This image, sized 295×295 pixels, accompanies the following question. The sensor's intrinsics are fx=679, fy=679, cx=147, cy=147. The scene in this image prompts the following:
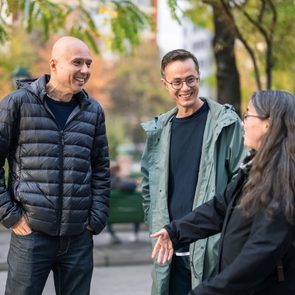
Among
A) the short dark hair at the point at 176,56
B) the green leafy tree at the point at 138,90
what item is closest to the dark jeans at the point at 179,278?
the short dark hair at the point at 176,56

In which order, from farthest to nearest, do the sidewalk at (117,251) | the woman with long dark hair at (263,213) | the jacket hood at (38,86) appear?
the sidewalk at (117,251) → the jacket hood at (38,86) → the woman with long dark hair at (263,213)

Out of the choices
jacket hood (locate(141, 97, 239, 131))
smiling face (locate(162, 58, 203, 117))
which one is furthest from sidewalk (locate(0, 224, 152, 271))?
smiling face (locate(162, 58, 203, 117))

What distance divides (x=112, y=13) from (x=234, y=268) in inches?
237

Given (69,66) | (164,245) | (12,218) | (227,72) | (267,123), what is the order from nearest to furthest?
(267,123) < (164,245) < (12,218) < (69,66) < (227,72)

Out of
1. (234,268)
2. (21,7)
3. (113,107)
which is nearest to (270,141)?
(234,268)

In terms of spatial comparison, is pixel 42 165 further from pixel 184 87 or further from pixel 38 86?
pixel 184 87

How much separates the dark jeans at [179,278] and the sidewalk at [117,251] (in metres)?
5.46

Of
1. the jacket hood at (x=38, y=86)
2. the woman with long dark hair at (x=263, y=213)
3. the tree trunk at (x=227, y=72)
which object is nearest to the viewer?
the woman with long dark hair at (x=263, y=213)

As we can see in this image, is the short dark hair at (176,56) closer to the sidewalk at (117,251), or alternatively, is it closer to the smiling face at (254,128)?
the smiling face at (254,128)

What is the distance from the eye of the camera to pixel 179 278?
3.94 meters

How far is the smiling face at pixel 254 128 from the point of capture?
109 inches

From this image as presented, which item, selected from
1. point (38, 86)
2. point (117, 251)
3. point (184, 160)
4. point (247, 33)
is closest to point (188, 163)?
point (184, 160)

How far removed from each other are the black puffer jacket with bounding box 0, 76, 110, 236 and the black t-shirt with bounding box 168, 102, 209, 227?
50 centimetres

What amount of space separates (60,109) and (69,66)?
0.83ft
